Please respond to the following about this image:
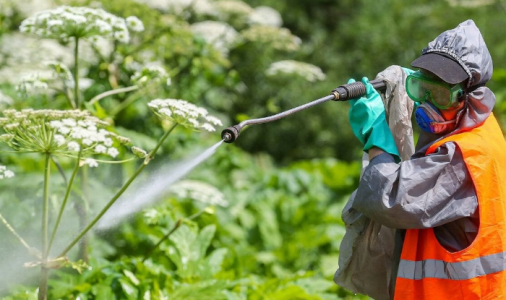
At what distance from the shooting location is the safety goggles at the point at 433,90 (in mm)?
2666

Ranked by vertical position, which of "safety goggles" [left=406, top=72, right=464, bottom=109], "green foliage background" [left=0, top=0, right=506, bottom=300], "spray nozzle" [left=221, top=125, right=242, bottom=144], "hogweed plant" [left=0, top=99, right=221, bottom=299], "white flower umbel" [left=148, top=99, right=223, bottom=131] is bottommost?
"green foliage background" [left=0, top=0, right=506, bottom=300]

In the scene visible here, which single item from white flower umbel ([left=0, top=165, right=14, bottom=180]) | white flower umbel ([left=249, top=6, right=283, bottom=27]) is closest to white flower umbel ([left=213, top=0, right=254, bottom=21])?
white flower umbel ([left=249, top=6, right=283, bottom=27])

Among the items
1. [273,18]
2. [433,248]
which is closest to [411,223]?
[433,248]

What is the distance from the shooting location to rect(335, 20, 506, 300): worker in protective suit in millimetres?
2586

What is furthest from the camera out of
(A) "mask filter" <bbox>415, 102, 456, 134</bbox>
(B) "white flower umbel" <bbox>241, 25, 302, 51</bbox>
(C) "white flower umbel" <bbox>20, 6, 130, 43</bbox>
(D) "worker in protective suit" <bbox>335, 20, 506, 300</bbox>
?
(B) "white flower umbel" <bbox>241, 25, 302, 51</bbox>

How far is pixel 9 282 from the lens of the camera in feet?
12.0

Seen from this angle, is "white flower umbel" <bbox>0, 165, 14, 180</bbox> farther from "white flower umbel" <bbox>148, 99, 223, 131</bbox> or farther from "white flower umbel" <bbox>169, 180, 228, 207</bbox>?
"white flower umbel" <bbox>169, 180, 228, 207</bbox>

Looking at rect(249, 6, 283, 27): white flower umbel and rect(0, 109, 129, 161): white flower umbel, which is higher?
rect(0, 109, 129, 161): white flower umbel

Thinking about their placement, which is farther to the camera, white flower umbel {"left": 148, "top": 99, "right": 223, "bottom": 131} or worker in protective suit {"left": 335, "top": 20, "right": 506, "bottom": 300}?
white flower umbel {"left": 148, "top": 99, "right": 223, "bottom": 131}

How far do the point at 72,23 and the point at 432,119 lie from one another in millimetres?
2054

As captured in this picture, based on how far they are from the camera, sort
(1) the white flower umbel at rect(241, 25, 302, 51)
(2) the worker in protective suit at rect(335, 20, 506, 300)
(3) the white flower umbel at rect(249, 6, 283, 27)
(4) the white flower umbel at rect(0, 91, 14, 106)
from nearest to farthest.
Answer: (2) the worker in protective suit at rect(335, 20, 506, 300)
(4) the white flower umbel at rect(0, 91, 14, 106)
(1) the white flower umbel at rect(241, 25, 302, 51)
(3) the white flower umbel at rect(249, 6, 283, 27)

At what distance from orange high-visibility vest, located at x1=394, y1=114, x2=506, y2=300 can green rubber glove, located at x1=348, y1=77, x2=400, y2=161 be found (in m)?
0.20

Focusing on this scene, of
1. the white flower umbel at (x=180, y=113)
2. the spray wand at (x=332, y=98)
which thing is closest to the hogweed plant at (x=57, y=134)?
the white flower umbel at (x=180, y=113)

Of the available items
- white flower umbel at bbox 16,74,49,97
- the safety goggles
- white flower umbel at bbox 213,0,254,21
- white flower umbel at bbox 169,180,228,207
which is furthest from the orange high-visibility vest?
white flower umbel at bbox 213,0,254,21
